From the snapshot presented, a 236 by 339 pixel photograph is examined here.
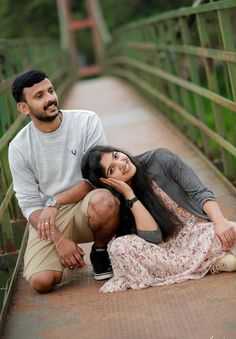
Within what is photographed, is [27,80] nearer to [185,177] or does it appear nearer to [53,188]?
[53,188]

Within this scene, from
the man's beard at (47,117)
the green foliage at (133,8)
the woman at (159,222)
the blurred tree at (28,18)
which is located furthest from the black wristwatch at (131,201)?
the blurred tree at (28,18)

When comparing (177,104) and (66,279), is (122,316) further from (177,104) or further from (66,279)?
(177,104)

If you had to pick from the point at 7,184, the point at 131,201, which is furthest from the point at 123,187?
the point at 7,184

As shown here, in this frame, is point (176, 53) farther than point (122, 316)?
Yes

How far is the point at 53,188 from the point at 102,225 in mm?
357

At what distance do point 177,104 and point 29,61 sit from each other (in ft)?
7.35

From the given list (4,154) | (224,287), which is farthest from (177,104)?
(224,287)

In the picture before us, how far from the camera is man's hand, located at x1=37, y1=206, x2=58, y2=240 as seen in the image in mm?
4238

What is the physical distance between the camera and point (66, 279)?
14.8 feet

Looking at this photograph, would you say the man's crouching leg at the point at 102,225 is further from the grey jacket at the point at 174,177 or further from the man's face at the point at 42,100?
the man's face at the point at 42,100

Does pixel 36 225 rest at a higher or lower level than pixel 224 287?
higher

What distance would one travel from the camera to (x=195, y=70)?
276 inches

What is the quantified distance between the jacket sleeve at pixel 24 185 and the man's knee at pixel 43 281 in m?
0.31

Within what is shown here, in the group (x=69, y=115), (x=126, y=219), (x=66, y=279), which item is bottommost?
(x=66, y=279)
